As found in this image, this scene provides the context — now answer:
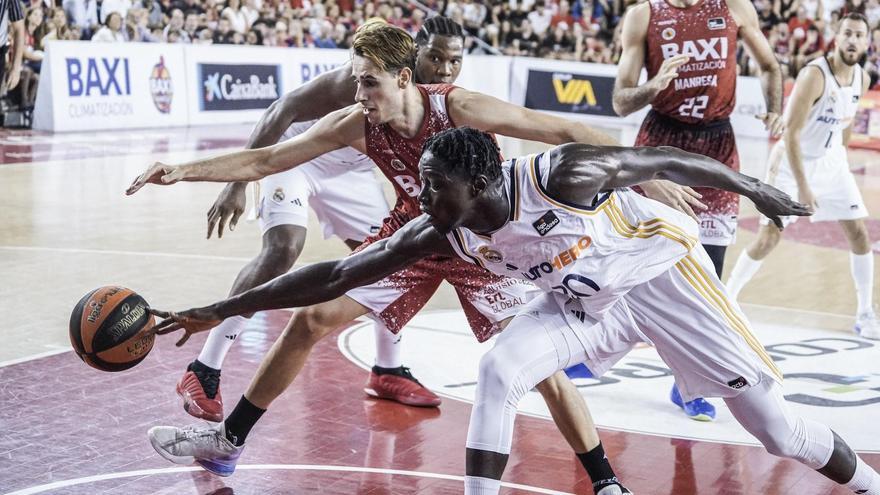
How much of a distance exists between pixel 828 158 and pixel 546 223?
15.1 feet

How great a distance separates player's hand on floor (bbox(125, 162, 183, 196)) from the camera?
4098mm

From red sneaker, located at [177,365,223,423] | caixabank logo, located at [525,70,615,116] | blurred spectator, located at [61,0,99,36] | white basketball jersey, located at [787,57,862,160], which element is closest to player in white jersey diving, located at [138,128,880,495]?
red sneaker, located at [177,365,223,423]

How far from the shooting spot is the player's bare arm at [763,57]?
5930mm

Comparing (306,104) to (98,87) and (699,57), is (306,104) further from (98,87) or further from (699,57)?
(98,87)

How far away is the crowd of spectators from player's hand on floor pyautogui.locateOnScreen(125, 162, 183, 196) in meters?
13.6

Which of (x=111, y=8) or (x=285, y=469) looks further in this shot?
(x=111, y=8)

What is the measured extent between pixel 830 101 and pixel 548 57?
54.3ft

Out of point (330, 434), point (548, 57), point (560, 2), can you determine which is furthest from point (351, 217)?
point (560, 2)

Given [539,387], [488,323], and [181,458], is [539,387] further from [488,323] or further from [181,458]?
[181,458]

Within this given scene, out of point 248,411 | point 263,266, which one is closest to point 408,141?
point 248,411

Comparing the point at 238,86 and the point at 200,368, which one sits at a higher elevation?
the point at 200,368

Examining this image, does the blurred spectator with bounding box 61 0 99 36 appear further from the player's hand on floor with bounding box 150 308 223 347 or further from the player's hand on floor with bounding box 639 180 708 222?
the player's hand on floor with bounding box 639 180 708 222

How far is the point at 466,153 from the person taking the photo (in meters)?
3.51

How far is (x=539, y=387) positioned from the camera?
14.2 feet
